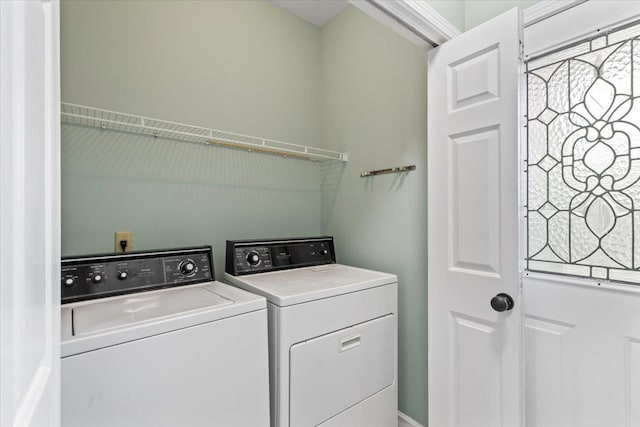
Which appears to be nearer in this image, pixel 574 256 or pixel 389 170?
pixel 574 256

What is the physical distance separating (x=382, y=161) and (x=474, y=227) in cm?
84

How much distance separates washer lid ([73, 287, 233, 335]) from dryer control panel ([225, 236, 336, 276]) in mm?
347

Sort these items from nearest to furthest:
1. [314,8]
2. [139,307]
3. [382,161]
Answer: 1. [139,307]
2. [382,161]
3. [314,8]

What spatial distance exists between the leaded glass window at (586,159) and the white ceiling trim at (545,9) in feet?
0.55

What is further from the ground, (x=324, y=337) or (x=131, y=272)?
(x=131, y=272)

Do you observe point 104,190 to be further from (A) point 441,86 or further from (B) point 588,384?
(B) point 588,384

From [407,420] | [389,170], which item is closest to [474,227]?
[389,170]

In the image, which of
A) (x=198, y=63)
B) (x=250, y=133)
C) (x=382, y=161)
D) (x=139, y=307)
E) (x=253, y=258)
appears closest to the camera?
(x=139, y=307)

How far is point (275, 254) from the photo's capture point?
195 cm

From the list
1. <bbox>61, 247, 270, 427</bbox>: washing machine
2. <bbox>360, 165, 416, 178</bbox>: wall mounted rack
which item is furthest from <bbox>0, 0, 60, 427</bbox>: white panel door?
<bbox>360, 165, 416, 178</bbox>: wall mounted rack

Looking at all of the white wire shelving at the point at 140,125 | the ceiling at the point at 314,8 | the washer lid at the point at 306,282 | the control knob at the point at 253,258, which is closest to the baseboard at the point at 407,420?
the washer lid at the point at 306,282

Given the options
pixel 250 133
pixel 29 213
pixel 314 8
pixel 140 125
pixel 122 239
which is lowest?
pixel 122 239

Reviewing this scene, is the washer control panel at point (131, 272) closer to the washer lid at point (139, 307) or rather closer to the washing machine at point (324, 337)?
the washer lid at point (139, 307)

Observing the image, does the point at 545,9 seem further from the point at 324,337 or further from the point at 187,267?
the point at 187,267
